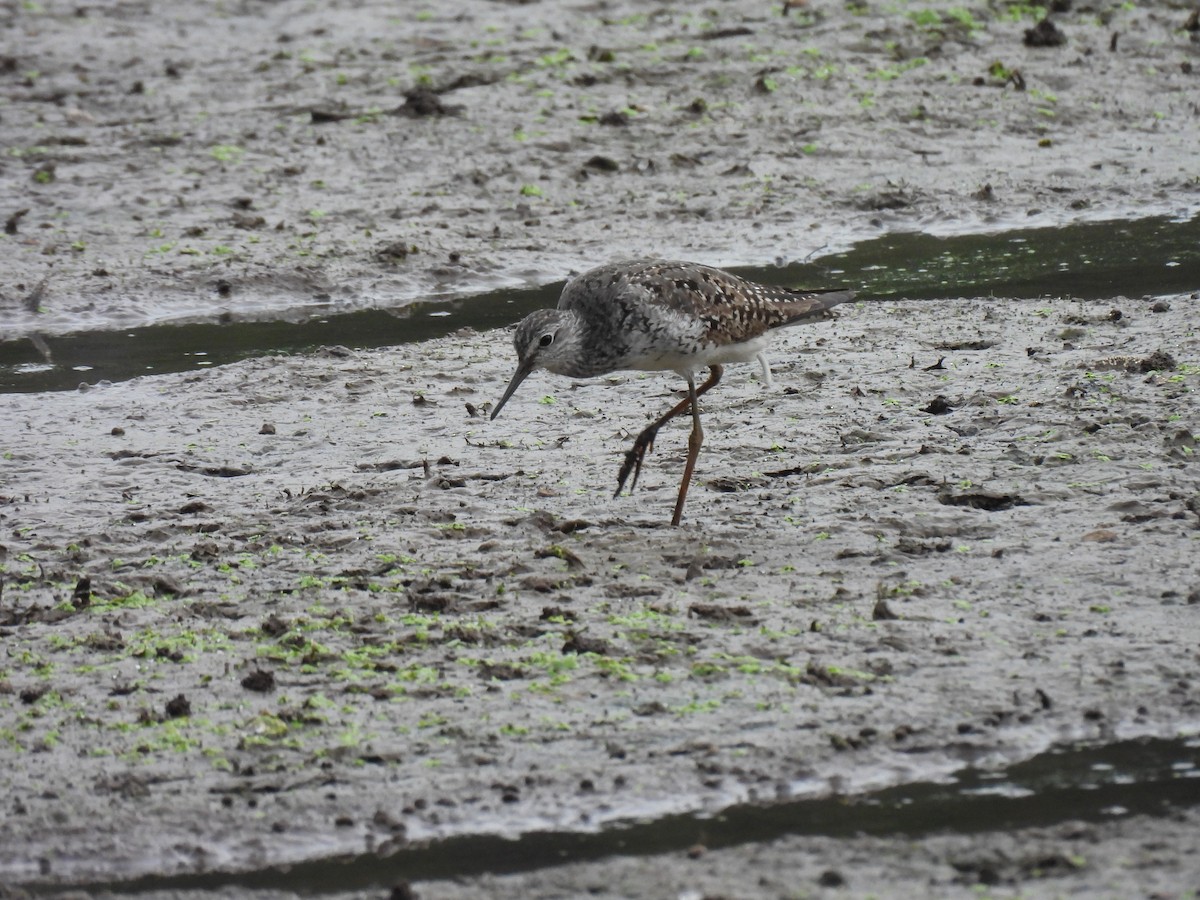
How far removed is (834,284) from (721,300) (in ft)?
9.54

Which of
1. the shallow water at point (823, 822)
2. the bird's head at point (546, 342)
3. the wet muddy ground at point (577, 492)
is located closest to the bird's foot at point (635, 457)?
the wet muddy ground at point (577, 492)

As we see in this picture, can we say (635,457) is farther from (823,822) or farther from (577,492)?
(823,822)

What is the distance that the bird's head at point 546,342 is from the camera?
7488 millimetres

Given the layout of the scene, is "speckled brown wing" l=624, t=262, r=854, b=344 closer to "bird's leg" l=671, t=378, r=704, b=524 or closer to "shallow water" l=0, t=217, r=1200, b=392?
"bird's leg" l=671, t=378, r=704, b=524

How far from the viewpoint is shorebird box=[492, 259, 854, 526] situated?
7.50 metres

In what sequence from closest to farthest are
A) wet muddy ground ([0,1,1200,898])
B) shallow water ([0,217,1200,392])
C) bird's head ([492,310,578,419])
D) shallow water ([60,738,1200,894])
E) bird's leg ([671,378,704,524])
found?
shallow water ([60,738,1200,894]) → wet muddy ground ([0,1,1200,898]) → bird's leg ([671,378,704,524]) → bird's head ([492,310,578,419]) → shallow water ([0,217,1200,392])

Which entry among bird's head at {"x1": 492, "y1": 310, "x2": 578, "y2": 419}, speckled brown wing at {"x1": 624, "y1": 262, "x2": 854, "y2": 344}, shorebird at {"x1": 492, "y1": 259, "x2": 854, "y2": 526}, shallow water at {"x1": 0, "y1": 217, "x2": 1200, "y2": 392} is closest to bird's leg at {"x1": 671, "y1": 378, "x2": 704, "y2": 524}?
shorebird at {"x1": 492, "y1": 259, "x2": 854, "y2": 526}

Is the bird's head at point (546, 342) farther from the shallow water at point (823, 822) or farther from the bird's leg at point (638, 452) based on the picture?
the shallow water at point (823, 822)

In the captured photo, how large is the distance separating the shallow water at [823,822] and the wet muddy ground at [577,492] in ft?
0.22

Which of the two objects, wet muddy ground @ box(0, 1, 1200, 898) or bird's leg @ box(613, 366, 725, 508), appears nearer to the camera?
wet muddy ground @ box(0, 1, 1200, 898)

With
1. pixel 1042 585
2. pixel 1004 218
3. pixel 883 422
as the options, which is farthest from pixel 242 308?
pixel 1042 585

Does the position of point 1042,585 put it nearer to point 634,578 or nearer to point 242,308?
point 634,578

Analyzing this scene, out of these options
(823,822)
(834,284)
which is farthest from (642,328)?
(834,284)

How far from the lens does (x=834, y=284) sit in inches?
413
